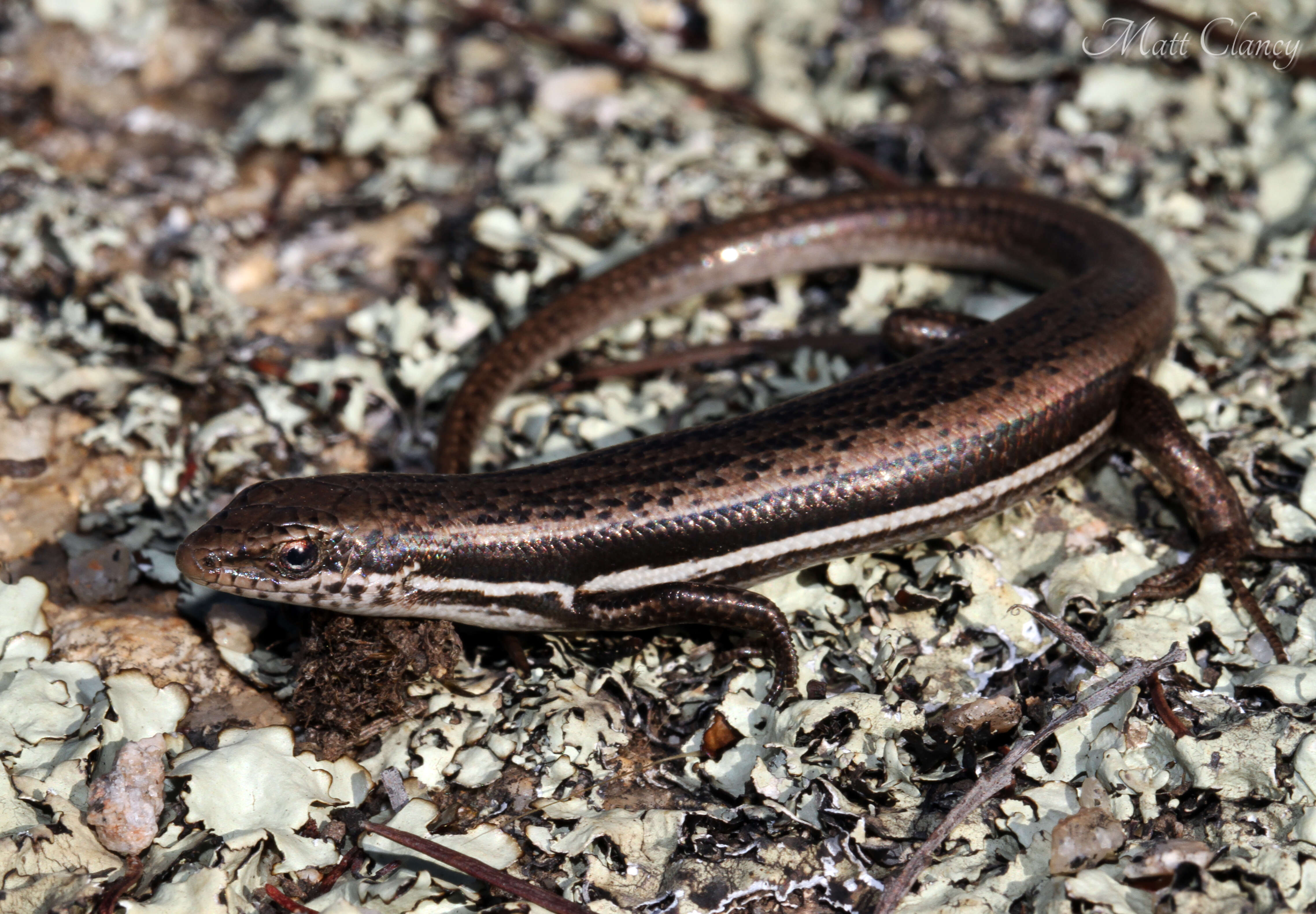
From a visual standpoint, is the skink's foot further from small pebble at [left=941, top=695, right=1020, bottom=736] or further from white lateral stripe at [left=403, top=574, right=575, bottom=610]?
white lateral stripe at [left=403, top=574, right=575, bottom=610]

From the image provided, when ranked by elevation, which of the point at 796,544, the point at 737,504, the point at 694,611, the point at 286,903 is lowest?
the point at 286,903

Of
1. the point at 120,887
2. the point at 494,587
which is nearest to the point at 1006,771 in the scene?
the point at 494,587

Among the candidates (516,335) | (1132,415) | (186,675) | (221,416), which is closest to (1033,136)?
(1132,415)

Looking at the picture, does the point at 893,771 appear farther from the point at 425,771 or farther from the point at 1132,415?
the point at 1132,415

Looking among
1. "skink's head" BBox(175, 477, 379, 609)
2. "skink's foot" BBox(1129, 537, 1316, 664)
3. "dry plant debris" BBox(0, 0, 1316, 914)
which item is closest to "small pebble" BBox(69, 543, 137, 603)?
"dry plant debris" BBox(0, 0, 1316, 914)

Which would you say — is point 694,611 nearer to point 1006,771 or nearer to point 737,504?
point 737,504

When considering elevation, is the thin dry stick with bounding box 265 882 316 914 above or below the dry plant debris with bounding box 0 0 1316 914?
below
